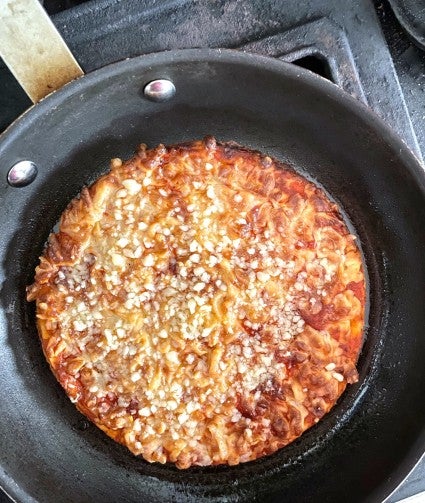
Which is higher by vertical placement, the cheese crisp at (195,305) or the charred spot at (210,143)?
the charred spot at (210,143)

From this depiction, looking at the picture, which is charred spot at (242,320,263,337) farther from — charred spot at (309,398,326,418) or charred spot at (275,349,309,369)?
charred spot at (309,398,326,418)

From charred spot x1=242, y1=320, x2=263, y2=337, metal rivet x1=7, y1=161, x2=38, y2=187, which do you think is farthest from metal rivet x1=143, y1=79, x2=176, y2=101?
charred spot x1=242, y1=320, x2=263, y2=337

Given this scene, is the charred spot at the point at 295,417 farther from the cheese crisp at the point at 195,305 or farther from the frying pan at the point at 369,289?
the frying pan at the point at 369,289

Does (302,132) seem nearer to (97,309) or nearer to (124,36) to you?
(124,36)

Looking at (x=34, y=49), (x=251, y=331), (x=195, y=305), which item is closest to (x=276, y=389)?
(x=251, y=331)

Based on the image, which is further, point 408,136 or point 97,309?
point 408,136

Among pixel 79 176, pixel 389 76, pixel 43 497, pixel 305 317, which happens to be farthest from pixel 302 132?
pixel 43 497

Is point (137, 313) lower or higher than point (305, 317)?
higher

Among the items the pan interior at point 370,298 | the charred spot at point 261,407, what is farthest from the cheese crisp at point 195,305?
the pan interior at point 370,298
